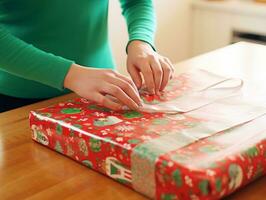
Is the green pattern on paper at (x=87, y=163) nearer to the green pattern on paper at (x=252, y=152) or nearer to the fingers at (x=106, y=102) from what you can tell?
the fingers at (x=106, y=102)

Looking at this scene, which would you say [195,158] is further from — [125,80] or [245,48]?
[245,48]

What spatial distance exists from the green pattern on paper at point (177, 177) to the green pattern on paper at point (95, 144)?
16 centimetres

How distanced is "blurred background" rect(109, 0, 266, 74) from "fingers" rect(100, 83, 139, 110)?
1.42 m

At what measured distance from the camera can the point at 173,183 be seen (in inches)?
25.7

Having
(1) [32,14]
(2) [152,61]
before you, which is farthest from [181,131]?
(1) [32,14]

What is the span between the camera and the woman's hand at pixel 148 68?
3.22 feet

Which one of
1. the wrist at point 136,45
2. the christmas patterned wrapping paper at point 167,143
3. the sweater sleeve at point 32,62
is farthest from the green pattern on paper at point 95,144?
the wrist at point 136,45

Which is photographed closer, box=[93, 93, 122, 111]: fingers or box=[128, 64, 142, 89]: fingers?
box=[93, 93, 122, 111]: fingers

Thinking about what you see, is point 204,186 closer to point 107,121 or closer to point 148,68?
point 107,121

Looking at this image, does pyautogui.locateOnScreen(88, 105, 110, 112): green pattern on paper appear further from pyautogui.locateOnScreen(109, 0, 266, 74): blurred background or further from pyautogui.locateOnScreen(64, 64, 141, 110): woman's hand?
pyautogui.locateOnScreen(109, 0, 266, 74): blurred background

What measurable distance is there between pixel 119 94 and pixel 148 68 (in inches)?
5.9

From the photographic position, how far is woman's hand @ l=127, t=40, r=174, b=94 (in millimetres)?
981

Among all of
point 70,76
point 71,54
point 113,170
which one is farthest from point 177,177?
point 71,54

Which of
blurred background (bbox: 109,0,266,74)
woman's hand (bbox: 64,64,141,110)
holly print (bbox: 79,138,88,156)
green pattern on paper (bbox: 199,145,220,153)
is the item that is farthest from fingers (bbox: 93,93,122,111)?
blurred background (bbox: 109,0,266,74)
